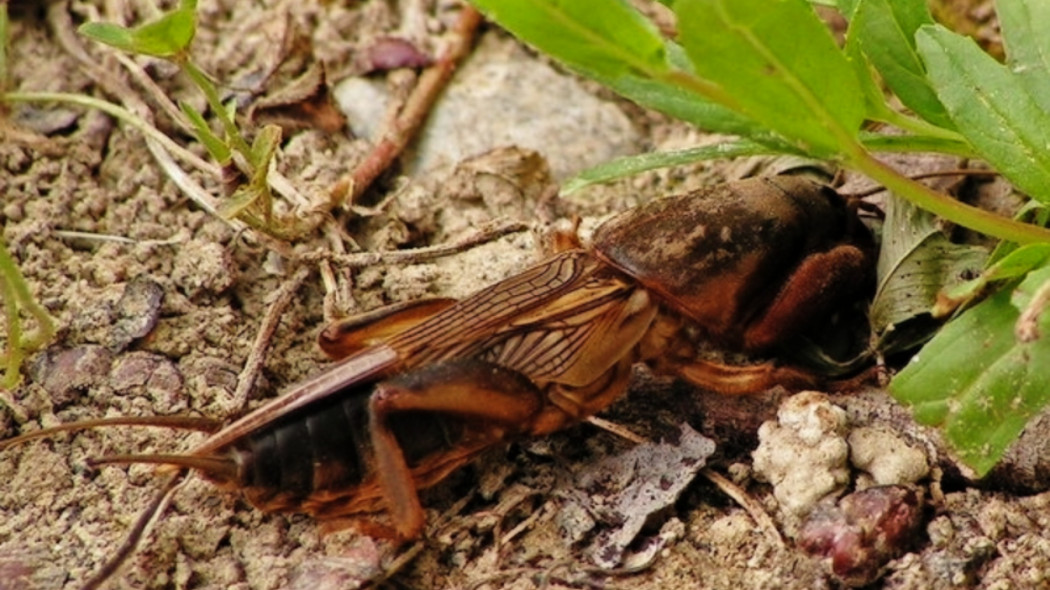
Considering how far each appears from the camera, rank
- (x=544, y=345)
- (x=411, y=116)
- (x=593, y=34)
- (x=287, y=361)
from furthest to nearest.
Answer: (x=411, y=116), (x=287, y=361), (x=544, y=345), (x=593, y=34)

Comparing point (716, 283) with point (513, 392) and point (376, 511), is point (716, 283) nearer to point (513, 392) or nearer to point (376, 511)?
Result: point (513, 392)

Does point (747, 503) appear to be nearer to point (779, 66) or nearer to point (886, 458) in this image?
point (886, 458)

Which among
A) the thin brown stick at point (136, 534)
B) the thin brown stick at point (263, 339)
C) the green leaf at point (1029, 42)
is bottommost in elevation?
the thin brown stick at point (136, 534)

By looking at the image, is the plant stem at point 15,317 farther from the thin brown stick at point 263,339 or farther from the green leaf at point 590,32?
the green leaf at point 590,32

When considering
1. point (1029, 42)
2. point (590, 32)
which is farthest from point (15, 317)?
point (1029, 42)

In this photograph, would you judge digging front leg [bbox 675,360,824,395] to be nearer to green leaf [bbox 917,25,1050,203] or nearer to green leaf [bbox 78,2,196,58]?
green leaf [bbox 917,25,1050,203]

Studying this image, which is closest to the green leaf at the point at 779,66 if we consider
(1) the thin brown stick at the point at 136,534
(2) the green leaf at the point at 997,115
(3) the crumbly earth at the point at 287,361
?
(2) the green leaf at the point at 997,115

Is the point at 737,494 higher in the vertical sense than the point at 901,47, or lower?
lower

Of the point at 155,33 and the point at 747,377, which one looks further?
the point at 747,377
